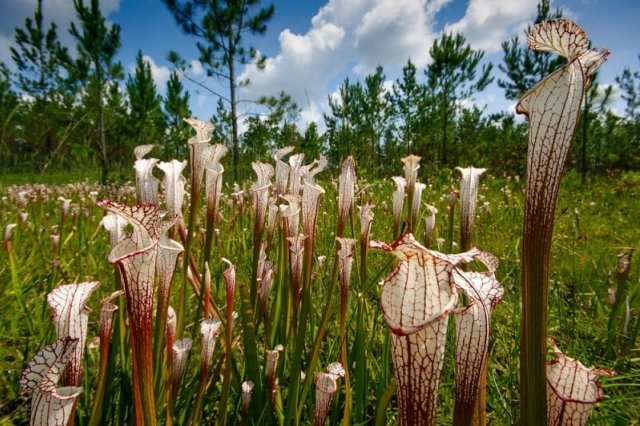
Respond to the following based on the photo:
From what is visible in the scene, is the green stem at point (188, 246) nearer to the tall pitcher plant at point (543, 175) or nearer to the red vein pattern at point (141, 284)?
the red vein pattern at point (141, 284)

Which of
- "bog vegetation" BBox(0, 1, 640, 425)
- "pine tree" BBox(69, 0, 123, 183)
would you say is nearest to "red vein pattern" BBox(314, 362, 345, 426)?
"bog vegetation" BBox(0, 1, 640, 425)

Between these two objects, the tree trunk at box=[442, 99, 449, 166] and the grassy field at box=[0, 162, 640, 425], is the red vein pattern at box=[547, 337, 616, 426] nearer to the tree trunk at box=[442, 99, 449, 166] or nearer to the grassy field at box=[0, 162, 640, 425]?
the grassy field at box=[0, 162, 640, 425]

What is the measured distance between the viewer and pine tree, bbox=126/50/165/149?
1420 centimetres

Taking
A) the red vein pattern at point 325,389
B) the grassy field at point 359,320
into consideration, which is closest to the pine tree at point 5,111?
the grassy field at point 359,320

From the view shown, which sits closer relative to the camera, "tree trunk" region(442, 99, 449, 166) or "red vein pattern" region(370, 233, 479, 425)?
"red vein pattern" region(370, 233, 479, 425)

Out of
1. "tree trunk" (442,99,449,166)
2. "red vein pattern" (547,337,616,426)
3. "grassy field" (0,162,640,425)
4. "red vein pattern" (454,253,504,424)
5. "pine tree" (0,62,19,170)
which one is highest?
"tree trunk" (442,99,449,166)

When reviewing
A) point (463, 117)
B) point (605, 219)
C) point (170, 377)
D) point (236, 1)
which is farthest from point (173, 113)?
point (170, 377)

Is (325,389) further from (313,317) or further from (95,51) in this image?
(95,51)

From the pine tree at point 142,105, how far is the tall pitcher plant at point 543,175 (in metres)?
15.6

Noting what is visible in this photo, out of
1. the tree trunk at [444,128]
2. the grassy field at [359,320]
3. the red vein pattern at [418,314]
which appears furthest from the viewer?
the tree trunk at [444,128]

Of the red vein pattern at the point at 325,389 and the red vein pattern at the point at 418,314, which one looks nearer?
the red vein pattern at the point at 418,314

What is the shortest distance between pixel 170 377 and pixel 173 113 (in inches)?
633

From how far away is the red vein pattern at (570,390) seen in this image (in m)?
0.59

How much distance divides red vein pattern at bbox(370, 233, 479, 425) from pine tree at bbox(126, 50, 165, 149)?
15.6 meters
